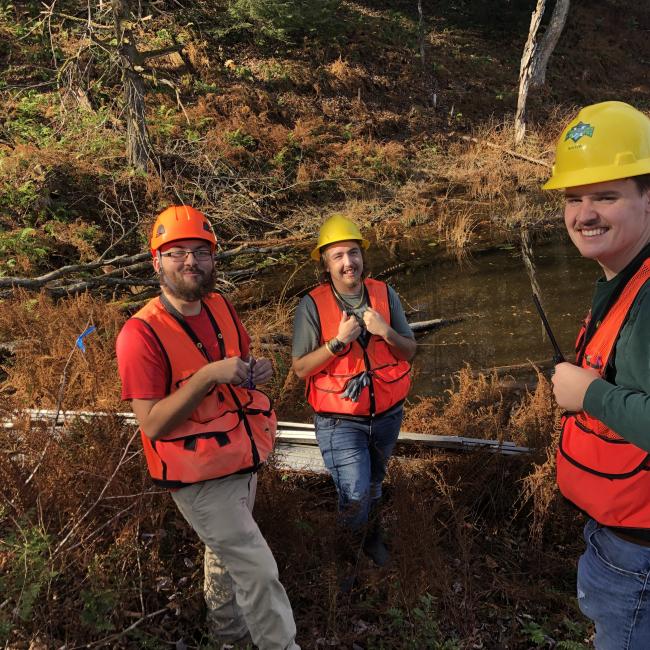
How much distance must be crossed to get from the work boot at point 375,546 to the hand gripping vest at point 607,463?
1.91 m

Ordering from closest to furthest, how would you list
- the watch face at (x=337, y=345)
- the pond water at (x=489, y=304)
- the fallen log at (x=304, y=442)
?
the watch face at (x=337, y=345) → the fallen log at (x=304, y=442) → the pond water at (x=489, y=304)

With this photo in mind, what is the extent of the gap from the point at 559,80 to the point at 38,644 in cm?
2744

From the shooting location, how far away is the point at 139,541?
3221 millimetres

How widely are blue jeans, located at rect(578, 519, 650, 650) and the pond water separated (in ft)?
15.7

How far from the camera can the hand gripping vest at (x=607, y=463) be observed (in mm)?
1677

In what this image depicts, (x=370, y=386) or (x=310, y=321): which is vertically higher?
(x=310, y=321)

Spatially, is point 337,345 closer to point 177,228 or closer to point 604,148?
point 177,228

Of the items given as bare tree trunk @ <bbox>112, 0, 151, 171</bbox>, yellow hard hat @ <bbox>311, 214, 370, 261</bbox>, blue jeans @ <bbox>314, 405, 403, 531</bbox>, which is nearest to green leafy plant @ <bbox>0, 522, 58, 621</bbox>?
blue jeans @ <bbox>314, 405, 403, 531</bbox>

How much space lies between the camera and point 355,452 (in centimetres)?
326

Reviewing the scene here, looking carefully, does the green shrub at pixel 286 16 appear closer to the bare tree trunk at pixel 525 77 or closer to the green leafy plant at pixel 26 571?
the bare tree trunk at pixel 525 77

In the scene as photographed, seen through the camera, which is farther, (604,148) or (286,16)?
(286,16)

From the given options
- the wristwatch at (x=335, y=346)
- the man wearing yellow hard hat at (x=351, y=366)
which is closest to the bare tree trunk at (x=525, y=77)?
the man wearing yellow hard hat at (x=351, y=366)

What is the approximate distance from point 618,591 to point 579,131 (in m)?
1.61

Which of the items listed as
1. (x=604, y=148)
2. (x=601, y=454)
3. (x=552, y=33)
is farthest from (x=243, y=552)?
(x=552, y=33)
